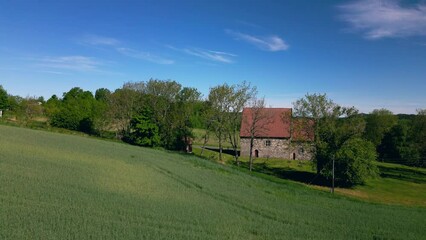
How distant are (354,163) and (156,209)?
3506 cm

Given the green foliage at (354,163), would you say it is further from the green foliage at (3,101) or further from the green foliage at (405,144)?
the green foliage at (3,101)

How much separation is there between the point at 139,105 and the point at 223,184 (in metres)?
50.6

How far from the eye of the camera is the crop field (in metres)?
12.9

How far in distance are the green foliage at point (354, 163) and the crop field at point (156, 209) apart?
63.4ft

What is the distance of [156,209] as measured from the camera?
647 inches

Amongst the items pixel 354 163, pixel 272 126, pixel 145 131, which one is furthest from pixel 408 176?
pixel 145 131

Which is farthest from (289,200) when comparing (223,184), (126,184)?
Result: (126,184)

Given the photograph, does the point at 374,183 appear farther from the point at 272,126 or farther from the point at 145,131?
the point at 145,131

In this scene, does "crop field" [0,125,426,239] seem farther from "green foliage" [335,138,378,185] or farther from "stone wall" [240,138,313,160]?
"stone wall" [240,138,313,160]

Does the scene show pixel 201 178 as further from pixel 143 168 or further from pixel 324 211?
pixel 324 211

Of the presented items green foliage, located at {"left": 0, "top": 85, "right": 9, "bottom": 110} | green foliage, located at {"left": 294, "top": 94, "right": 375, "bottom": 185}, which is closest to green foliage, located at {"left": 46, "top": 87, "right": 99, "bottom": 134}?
green foliage, located at {"left": 0, "top": 85, "right": 9, "bottom": 110}

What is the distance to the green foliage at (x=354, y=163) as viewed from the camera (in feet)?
148

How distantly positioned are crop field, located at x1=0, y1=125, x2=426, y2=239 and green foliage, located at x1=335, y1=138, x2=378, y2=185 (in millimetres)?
19323

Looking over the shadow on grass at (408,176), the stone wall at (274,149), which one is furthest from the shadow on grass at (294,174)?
the shadow on grass at (408,176)
